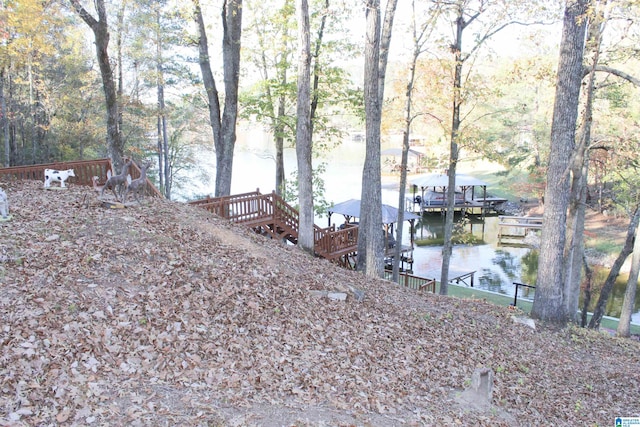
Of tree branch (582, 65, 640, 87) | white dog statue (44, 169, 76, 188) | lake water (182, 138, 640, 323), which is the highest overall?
tree branch (582, 65, 640, 87)

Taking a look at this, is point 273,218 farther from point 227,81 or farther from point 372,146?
point 227,81

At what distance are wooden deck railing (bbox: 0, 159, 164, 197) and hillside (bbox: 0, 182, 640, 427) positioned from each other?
3.24 metres

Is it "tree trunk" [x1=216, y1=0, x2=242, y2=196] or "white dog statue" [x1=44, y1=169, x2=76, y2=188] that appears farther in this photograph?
"tree trunk" [x1=216, y1=0, x2=242, y2=196]

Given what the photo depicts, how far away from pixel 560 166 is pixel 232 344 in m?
7.50

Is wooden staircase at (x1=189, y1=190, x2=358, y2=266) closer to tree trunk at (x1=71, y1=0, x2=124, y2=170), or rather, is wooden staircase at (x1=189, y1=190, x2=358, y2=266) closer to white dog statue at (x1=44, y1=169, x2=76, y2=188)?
tree trunk at (x1=71, y1=0, x2=124, y2=170)

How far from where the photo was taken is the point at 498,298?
16047mm

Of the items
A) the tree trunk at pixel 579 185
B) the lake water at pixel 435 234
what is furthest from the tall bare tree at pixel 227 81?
the tree trunk at pixel 579 185

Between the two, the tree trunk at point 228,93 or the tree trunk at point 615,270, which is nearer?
the tree trunk at point 615,270

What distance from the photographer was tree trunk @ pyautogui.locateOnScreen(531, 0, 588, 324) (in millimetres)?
9133

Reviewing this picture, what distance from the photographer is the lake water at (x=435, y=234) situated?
1988 cm

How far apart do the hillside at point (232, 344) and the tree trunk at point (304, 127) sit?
2576mm

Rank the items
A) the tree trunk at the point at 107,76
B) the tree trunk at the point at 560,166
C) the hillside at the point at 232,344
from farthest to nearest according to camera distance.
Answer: the tree trunk at the point at 107,76 → the tree trunk at the point at 560,166 → the hillside at the point at 232,344

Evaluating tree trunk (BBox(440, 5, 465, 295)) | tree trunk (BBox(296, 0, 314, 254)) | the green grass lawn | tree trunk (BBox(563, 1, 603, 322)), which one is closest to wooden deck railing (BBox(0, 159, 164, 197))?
tree trunk (BBox(296, 0, 314, 254))

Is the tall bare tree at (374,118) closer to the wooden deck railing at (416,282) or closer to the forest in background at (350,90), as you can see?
the forest in background at (350,90)
